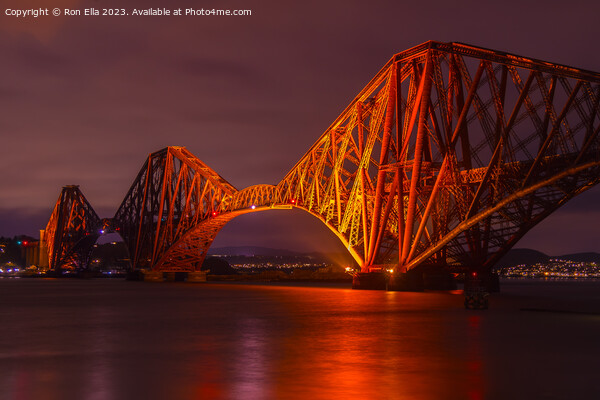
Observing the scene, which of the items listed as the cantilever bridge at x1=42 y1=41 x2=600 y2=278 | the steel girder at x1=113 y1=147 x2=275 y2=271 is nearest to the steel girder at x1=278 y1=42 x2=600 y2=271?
the cantilever bridge at x1=42 y1=41 x2=600 y2=278

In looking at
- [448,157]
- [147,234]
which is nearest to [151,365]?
[448,157]

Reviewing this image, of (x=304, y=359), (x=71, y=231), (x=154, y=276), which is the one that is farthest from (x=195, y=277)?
(x=304, y=359)

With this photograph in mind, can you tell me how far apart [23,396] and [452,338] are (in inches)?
553

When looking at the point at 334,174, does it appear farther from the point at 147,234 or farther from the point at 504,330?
the point at 147,234

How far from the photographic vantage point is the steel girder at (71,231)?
183 meters

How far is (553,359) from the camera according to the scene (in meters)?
17.6

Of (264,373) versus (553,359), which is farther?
(553,359)

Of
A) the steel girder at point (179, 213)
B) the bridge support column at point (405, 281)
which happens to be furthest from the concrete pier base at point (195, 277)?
the bridge support column at point (405, 281)

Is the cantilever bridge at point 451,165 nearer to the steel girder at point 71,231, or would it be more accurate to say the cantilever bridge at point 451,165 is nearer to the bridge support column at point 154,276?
the bridge support column at point 154,276

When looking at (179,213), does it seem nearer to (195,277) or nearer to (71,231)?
(195,277)

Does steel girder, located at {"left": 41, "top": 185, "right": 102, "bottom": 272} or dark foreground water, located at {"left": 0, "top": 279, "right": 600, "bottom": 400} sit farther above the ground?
steel girder, located at {"left": 41, "top": 185, "right": 102, "bottom": 272}

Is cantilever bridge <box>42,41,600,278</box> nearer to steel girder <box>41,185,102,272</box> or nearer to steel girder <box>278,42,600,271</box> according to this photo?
steel girder <box>278,42,600,271</box>

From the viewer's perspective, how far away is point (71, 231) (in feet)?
625

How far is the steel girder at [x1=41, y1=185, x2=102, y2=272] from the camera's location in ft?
601
